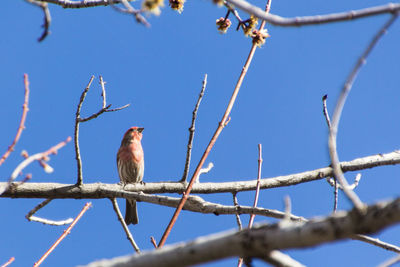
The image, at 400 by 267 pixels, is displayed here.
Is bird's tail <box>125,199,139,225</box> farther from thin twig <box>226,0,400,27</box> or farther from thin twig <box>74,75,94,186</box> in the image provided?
thin twig <box>226,0,400,27</box>

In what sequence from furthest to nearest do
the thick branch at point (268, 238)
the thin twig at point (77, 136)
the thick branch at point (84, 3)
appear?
the thin twig at point (77, 136) < the thick branch at point (84, 3) < the thick branch at point (268, 238)

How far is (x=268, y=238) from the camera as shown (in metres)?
1.36

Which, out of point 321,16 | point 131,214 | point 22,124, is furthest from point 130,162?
point 321,16

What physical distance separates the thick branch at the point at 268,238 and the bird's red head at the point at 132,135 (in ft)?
26.2

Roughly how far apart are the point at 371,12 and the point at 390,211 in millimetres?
692

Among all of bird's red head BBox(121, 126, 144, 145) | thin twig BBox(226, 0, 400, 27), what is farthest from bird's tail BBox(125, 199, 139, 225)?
thin twig BBox(226, 0, 400, 27)

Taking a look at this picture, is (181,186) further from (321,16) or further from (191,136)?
(321,16)

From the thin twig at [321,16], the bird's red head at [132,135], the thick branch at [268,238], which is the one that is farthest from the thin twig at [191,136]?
the bird's red head at [132,135]

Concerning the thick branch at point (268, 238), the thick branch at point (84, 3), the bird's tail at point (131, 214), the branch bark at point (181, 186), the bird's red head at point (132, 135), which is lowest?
the thick branch at point (268, 238)

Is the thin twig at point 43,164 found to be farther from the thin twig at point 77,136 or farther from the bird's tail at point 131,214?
the bird's tail at point 131,214

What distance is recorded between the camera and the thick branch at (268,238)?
4.03ft

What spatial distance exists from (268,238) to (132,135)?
27.2 feet

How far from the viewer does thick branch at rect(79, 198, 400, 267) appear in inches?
48.4

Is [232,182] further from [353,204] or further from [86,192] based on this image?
[353,204]
